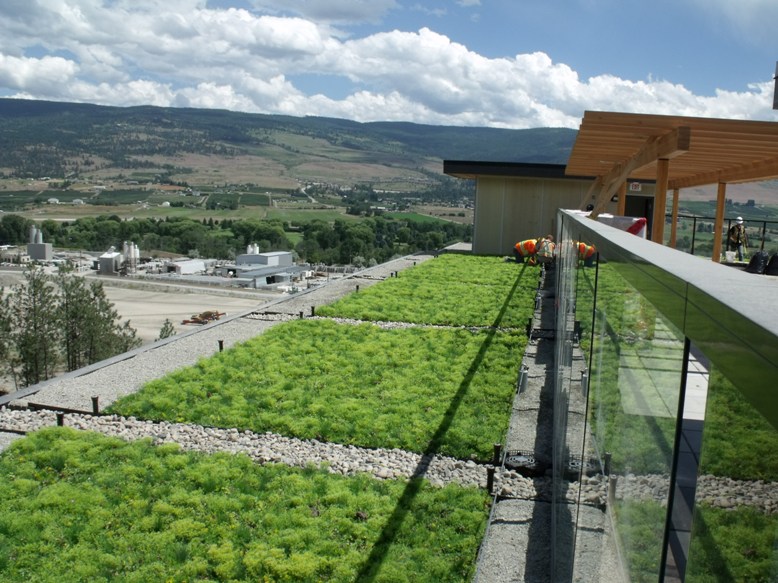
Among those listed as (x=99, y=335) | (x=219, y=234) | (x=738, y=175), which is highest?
(x=738, y=175)

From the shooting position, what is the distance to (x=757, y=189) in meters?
8.70

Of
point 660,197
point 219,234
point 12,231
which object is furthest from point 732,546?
point 12,231

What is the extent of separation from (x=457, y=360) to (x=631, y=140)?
4100mm

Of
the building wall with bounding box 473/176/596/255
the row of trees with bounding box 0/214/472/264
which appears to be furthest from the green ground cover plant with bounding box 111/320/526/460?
the row of trees with bounding box 0/214/472/264

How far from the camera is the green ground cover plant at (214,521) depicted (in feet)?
14.7

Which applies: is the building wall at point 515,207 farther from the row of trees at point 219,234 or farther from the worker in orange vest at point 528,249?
the row of trees at point 219,234

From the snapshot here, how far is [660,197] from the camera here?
6.34 m

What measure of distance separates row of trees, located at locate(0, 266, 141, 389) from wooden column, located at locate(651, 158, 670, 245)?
23.9m

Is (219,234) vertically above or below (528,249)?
below

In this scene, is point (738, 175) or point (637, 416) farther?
point (738, 175)

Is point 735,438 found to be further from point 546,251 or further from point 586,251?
point 546,251

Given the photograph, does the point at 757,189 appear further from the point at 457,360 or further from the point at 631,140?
the point at 457,360

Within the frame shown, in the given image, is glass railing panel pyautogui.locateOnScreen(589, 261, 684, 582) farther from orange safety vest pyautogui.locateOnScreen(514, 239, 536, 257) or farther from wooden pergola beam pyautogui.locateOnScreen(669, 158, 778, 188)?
orange safety vest pyautogui.locateOnScreen(514, 239, 536, 257)

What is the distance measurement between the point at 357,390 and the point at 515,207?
16988 mm
